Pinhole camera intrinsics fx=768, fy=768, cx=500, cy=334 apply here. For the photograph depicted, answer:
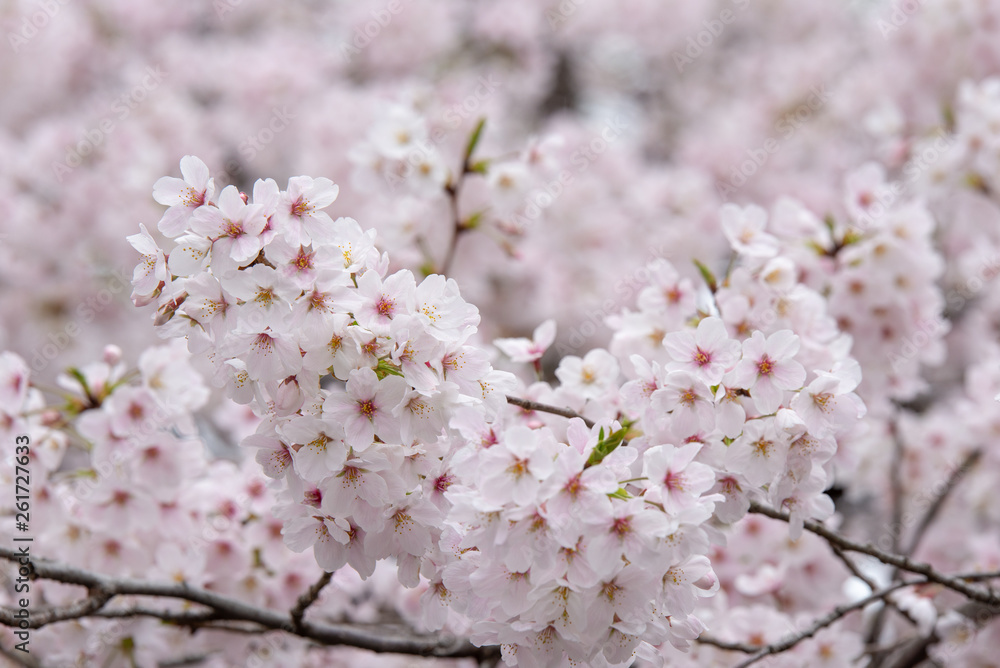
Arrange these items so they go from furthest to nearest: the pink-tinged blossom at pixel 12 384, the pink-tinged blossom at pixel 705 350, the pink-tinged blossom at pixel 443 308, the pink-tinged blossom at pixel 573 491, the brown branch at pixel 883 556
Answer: the pink-tinged blossom at pixel 12 384 < the brown branch at pixel 883 556 < the pink-tinged blossom at pixel 705 350 < the pink-tinged blossom at pixel 443 308 < the pink-tinged blossom at pixel 573 491

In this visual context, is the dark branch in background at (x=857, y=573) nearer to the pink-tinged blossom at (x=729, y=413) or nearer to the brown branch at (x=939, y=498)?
the pink-tinged blossom at (x=729, y=413)


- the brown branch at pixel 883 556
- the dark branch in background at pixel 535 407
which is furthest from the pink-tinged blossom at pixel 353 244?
the brown branch at pixel 883 556

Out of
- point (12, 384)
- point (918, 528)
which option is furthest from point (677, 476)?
point (918, 528)

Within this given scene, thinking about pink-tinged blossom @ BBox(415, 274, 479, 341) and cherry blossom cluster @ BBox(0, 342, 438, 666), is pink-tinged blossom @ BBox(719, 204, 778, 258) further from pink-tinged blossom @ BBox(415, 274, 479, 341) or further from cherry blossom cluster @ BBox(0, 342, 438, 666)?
cherry blossom cluster @ BBox(0, 342, 438, 666)

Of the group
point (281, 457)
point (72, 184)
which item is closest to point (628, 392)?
point (281, 457)

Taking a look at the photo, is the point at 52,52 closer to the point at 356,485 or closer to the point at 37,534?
the point at 37,534

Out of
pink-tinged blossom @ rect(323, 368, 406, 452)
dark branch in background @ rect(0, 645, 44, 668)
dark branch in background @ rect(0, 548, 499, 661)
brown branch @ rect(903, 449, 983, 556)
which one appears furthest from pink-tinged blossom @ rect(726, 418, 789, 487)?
dark branch in background @ rect(0, 645, 44, 668)

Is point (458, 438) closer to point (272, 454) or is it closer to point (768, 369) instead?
point (272, 454)
